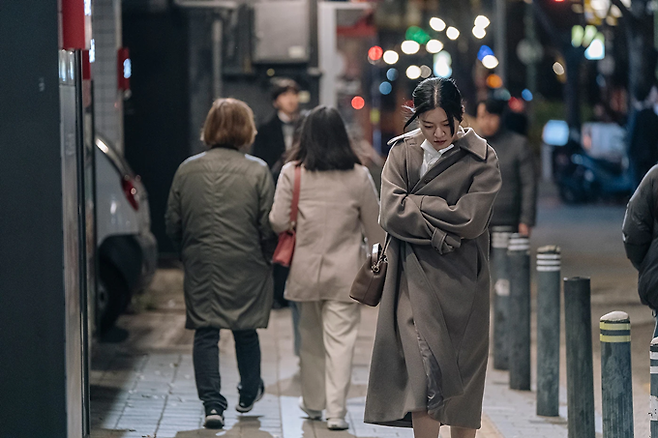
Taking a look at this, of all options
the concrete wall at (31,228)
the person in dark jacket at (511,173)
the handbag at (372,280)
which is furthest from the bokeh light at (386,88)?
the concrete wall at (31,228)

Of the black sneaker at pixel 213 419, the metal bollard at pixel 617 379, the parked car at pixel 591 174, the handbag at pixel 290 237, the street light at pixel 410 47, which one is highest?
the street light at pixel 410 47

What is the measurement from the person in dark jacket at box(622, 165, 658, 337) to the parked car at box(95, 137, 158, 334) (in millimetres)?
4790

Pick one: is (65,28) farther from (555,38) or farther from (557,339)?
(555,38)

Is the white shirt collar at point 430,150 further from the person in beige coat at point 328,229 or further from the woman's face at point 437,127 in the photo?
the person in beige coat at point 328,229

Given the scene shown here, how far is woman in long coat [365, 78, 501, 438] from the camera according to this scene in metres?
4.55

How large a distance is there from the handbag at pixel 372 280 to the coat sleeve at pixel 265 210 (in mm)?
1546

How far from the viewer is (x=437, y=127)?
15.0 ft

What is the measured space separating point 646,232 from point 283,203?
2.11 meters

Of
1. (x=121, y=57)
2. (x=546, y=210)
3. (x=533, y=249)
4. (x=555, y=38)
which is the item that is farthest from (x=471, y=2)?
(x=121, y=57)

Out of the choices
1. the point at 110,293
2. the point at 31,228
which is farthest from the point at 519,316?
the point at 31,228

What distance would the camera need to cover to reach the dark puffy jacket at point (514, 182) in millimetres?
8883

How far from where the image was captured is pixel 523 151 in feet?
29.2

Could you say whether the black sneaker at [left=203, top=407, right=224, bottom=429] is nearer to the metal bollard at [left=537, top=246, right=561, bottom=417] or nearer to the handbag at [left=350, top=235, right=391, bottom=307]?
the handbag at [left=350, top=235, right=391, bottom=307]

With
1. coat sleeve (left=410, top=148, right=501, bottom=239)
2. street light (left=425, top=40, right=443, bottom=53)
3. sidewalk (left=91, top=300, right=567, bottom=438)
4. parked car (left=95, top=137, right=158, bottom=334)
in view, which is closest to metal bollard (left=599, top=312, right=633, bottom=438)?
coat sleeve (left=410, top=148, right=501, bottom=239)
